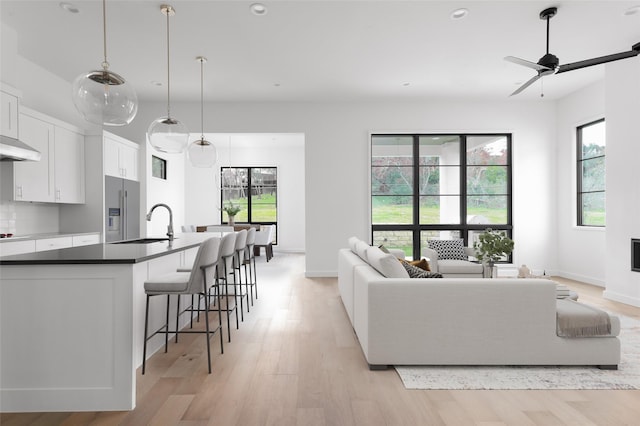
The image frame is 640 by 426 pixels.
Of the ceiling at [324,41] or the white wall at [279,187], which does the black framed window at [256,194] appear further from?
the ceiling at [324,41]

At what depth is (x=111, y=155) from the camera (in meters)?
5.50

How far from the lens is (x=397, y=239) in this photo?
671 centimetres

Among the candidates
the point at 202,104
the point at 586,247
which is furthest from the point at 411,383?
the point at 202,104

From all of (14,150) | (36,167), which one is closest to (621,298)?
(14,150)

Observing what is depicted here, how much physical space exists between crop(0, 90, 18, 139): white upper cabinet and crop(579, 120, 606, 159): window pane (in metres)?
7.70

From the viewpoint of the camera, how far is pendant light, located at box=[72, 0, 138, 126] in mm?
2271

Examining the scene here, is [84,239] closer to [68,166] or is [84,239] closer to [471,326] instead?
[68,166]

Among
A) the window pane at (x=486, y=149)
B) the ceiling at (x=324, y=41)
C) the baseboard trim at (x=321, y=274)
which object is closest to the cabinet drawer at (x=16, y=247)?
the ceiling at (x=324, y=41)

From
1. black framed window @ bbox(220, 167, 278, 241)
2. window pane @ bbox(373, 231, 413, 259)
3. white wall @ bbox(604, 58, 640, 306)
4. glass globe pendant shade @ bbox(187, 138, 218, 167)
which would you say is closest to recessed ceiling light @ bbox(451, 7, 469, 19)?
white wall @ bbox(604, 58, 640, 306)

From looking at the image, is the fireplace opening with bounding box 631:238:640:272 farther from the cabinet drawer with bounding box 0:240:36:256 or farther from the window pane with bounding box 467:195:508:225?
the cabinet drawer with bounding box 0:240:36:256

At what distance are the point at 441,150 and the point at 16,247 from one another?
20.4 feet

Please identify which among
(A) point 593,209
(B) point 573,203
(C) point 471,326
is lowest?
(C) point 471,326

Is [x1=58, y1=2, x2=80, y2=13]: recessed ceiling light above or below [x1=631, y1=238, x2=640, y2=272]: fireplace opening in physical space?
above

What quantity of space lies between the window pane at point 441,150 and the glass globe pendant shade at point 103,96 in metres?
5.29
